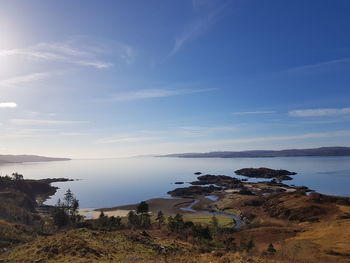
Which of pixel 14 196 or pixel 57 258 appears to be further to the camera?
pixel 14 196

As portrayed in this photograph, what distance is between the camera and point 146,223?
74.6 meters

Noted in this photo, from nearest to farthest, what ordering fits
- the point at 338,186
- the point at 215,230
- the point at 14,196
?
the point at 215,230
the point at 14,196
the point at 338,186

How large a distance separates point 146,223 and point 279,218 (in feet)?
191

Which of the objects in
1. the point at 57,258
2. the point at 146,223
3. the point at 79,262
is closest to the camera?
the point at 79,262

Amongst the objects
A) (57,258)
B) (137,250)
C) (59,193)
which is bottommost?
(59,193)

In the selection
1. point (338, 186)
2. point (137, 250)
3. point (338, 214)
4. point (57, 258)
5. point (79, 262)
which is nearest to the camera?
point (79, 262)

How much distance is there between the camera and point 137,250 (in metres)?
26.3

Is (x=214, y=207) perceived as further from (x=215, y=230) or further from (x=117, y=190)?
(x=117, y=190)

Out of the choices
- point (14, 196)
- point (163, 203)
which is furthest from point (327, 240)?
point (14, 196)

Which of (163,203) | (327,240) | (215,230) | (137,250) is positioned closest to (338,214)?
(327,240)

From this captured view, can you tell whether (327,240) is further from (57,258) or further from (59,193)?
Result: (59,193)

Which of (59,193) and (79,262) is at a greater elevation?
(79,262)

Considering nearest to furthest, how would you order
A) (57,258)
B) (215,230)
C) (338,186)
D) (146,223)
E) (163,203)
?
(57,258) → (215,230) → (146,223) → (163,203) → (338,186)

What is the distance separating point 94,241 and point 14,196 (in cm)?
11116
